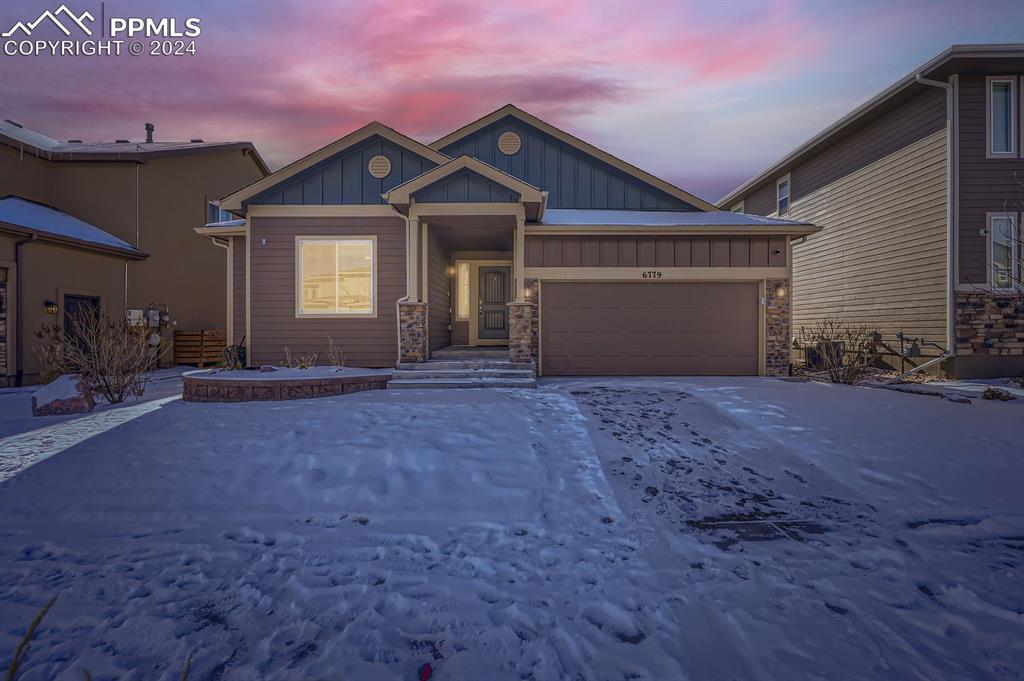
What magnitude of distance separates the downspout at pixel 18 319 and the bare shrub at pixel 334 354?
7083 millimetres

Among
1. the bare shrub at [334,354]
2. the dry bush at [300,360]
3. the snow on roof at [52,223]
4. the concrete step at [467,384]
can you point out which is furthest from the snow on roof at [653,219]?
the snow on roof at [52,223]

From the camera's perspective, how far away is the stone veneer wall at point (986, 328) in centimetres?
1009

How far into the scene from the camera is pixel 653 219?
34.5 feet

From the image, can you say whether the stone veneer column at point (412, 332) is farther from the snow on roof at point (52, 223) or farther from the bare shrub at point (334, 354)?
the snow on roof at point (52, 223)

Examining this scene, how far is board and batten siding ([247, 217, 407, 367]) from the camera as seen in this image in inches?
381

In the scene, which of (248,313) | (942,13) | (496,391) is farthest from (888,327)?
(248,313)

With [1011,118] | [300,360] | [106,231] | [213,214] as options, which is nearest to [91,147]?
[106,231]

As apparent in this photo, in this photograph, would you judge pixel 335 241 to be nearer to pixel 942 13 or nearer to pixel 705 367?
pixel 705 367

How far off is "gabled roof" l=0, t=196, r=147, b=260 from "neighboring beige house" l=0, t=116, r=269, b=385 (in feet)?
0.11

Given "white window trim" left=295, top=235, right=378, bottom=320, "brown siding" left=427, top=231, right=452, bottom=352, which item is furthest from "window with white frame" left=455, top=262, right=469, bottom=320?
"white window trim" left=295, top=235, right=378, bottom=320

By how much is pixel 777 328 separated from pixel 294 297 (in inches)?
403

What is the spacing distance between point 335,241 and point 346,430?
555 cm

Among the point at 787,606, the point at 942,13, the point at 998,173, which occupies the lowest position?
the point at 787,606

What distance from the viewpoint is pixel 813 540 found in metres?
3.44
